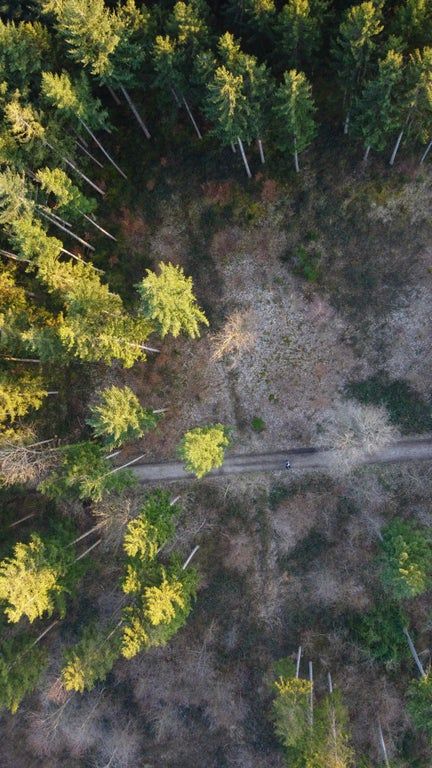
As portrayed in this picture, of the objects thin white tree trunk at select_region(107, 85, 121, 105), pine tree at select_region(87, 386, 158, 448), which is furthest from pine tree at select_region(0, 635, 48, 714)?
thin white tree trunk at select_region(107, 85, 121, 105)

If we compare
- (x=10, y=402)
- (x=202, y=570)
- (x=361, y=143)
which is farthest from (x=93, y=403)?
(x=361, y=143)

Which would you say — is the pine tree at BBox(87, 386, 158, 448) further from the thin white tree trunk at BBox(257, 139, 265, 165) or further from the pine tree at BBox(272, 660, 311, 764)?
the thin white tree trunk at BBox(257, 139, 265, 165)

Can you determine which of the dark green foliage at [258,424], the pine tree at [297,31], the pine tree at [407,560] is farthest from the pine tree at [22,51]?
the pine tree at [407,560]

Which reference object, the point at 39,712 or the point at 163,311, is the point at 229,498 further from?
the point at 39,712

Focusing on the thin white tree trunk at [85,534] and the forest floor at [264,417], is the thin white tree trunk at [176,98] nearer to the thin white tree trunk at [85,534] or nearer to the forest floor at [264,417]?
the forest floor at [264,417]

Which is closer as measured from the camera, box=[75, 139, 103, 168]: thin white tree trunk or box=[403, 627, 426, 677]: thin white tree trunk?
box=[403, 627, 426, 677]: thin white tree trunk
